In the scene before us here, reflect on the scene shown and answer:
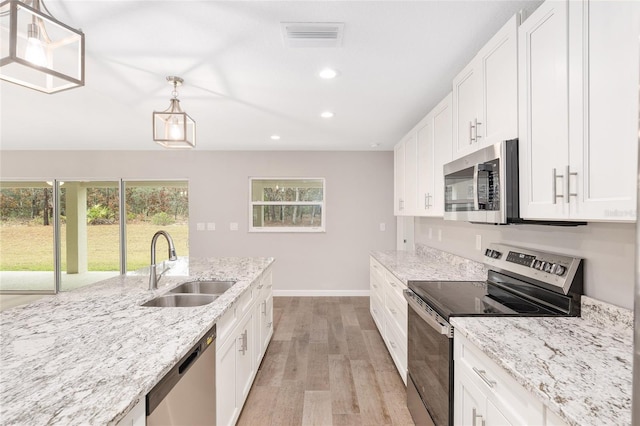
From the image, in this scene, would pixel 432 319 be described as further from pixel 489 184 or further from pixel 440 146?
pixel 440 146

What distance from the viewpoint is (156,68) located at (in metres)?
2.18

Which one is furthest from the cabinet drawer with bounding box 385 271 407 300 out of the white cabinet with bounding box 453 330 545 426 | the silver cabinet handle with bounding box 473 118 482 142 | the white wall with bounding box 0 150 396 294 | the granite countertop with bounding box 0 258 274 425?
the white wall with bounding box 0 150 396 294

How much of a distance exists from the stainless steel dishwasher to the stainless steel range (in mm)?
1129

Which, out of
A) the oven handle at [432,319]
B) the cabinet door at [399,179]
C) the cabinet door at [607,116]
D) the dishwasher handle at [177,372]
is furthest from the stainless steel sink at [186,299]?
the cabinet door at [399,179]

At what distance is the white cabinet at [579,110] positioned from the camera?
36.5 inches

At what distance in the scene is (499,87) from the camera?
5.22 ft

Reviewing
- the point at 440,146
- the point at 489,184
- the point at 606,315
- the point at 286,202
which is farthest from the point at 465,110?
the point at 286,202

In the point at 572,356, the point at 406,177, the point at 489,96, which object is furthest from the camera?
the point at 406,177

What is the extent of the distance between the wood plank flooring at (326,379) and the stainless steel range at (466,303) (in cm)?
31

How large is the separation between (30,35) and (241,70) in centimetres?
121

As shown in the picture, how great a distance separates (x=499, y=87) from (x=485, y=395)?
4.74 feet

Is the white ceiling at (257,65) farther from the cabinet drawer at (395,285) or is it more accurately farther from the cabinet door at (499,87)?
the cabinet drawer at (395,285)

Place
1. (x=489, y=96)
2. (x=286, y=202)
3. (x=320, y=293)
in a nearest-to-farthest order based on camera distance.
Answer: (x=489, y=96), (x=320, y=293), (x=286, y=202)

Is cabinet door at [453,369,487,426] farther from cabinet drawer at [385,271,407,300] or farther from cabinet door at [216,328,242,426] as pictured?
cabinet door at [216,328,242,426]
